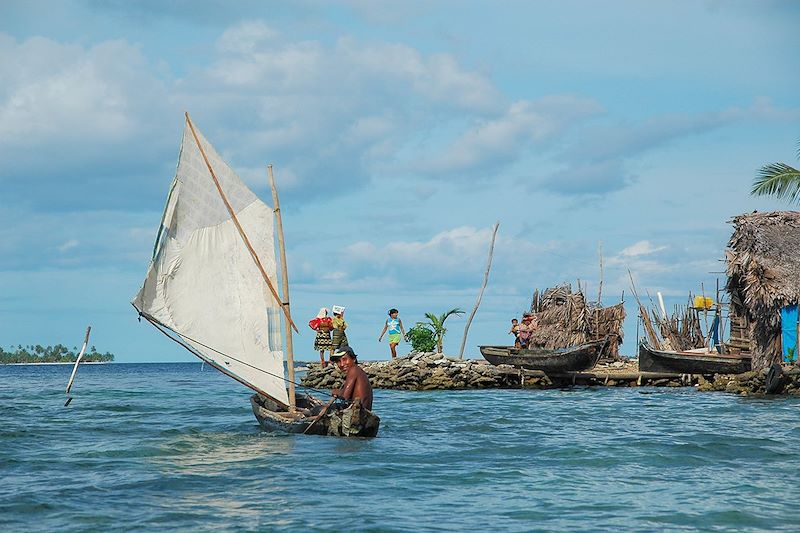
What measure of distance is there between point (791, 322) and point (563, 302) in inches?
457

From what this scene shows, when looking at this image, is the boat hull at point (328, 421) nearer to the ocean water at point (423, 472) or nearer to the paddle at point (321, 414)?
the paddle at point (321, 414)

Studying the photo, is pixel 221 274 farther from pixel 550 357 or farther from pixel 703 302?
pixel 703 302

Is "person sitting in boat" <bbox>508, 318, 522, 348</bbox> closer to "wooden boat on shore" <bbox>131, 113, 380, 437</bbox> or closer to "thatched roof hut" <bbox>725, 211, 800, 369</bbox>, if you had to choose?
"thatched roof hut" <bbox>725, 211, 800, 369</bbox>

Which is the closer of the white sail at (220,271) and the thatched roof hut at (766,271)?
the white sail at (220,271)

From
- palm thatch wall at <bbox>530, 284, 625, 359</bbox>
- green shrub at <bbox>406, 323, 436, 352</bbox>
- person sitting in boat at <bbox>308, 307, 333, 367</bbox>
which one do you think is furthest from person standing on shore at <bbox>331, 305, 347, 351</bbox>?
palm thatch wall at <bbox>530, 284, 625, 359</bbox>

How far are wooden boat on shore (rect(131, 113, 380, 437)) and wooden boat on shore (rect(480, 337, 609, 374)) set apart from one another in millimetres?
14340

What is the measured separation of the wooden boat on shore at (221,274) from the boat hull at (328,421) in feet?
0.11

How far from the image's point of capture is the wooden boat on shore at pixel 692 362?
29484 millimetres

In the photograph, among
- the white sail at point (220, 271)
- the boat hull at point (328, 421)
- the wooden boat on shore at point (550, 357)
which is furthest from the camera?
the wooden boat on shore at point (550, 357)

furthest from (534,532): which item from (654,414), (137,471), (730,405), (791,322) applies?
(791,322)

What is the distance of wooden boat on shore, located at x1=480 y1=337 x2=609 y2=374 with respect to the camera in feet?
97.6

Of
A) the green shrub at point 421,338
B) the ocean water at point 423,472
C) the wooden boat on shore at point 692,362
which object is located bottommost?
the ocean water at point 423,472

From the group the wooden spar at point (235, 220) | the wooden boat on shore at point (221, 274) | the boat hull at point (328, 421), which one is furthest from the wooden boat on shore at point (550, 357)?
the wooden spar at point (235, 220)

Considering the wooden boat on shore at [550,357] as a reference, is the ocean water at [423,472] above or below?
below
